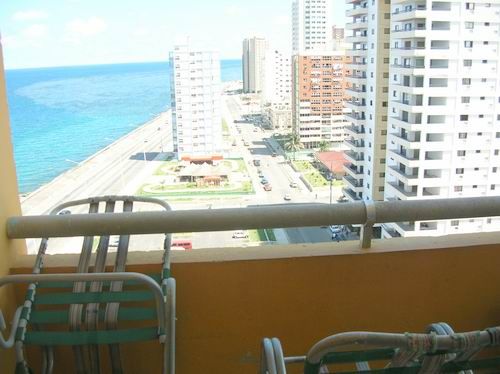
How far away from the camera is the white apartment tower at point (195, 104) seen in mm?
4262

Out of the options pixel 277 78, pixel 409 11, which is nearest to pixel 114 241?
pixel 409 11

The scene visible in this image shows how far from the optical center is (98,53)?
21.8 feet

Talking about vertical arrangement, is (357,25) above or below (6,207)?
above

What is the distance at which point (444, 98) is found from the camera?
7.70 meters

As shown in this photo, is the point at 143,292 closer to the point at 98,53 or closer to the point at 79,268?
the point at 79,268

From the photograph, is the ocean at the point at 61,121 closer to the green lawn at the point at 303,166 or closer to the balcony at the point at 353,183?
the green lawn at the point at 303,166

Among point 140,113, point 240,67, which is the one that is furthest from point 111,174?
point 240,67

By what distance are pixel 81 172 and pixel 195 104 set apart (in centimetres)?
194

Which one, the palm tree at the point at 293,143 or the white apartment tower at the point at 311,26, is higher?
the white apartment tower at the point at 311,26

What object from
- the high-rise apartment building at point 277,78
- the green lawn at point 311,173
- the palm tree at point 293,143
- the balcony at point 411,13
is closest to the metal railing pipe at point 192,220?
the green lawn at point 311,173

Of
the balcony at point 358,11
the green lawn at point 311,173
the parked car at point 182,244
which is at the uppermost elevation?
the balcony at point 358,11

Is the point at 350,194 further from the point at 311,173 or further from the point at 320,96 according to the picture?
the point at 320,96

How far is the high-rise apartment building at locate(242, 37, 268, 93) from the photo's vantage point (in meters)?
10.1

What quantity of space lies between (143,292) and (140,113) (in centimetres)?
487
